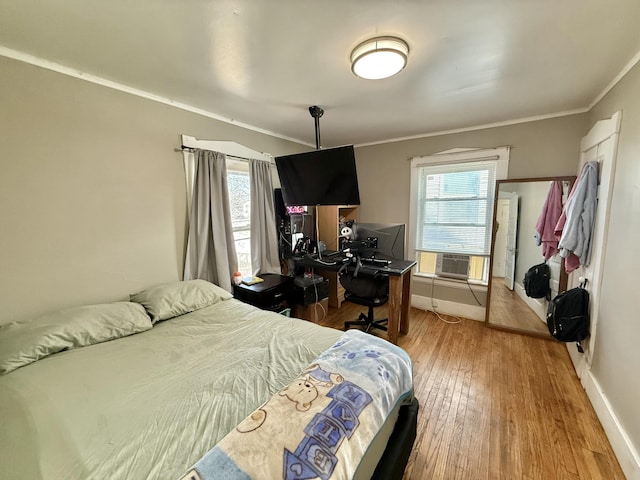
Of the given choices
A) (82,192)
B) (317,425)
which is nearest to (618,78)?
(317,425)

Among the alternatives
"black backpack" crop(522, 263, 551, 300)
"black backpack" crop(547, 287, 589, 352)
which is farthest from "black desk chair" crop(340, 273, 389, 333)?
"black backpack" crop(522, 263, 551, 300)

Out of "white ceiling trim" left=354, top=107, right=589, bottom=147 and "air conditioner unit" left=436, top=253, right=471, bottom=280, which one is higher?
"white ceiling trim" left=354, top=107, right=589, bottom=147

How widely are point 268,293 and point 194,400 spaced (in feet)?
5.10

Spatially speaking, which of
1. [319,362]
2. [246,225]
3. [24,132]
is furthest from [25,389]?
[246,225]

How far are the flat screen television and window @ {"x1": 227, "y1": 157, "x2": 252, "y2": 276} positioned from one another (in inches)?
21.0

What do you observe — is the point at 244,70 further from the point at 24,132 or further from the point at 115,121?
the point at 24,132

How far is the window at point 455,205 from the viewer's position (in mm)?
3139

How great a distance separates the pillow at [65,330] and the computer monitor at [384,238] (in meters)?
2.16

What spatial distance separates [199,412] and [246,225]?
2242 millimetres

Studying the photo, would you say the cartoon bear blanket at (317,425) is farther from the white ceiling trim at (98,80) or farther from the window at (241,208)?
the white ceiling trim at (98,80)

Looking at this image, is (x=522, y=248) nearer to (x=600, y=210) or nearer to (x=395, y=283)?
(x=600, y=210)

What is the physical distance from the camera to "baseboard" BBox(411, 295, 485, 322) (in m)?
3.28

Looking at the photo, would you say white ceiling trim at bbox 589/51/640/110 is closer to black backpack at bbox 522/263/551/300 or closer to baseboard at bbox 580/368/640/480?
black backpack at bbox 522/263/551/300

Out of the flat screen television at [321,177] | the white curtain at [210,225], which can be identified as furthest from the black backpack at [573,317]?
the white curtain at [210,225]
